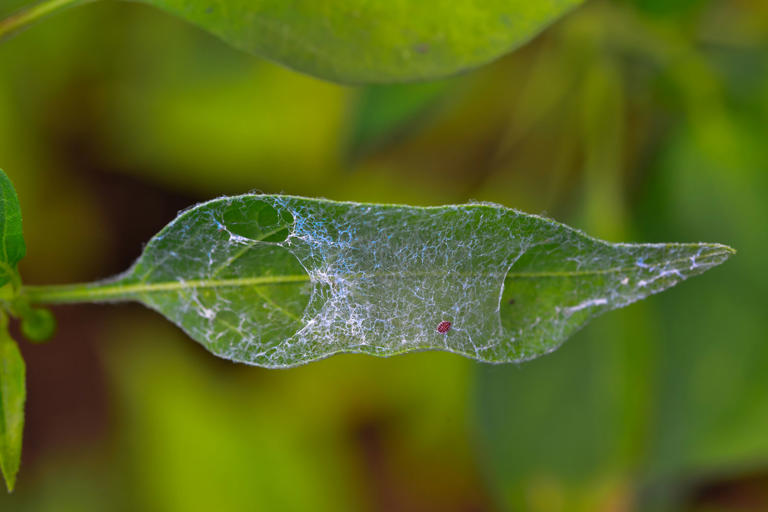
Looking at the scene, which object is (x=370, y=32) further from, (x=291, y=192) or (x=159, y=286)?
(x=291, y=192)

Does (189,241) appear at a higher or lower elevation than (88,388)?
higher

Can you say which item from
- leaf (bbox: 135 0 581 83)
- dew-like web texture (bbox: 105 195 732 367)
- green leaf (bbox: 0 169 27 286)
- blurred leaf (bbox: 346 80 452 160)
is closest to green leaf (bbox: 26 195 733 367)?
dew-like web texture (bbox: 105 195 732 367)

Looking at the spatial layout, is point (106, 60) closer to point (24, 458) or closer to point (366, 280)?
point (24, 458)

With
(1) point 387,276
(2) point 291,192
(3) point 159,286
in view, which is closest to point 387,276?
(1) point 387,276

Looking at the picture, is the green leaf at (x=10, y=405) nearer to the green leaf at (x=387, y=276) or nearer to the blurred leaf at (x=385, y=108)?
the green leaf at (x=387, y=276)

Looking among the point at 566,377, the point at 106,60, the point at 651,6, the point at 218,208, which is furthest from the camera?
the point at 106,60

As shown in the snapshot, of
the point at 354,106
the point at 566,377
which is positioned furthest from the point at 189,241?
the point at 566,377

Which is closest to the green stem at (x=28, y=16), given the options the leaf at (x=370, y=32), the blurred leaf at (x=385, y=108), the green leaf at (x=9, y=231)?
the leaf at (x=370, y=32)
